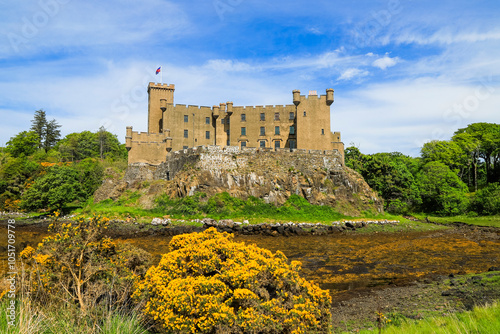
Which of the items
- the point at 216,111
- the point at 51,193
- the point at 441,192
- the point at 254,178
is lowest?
the point at 441,192

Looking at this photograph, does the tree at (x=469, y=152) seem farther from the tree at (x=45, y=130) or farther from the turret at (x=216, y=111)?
the tree at (x=45, y=130)

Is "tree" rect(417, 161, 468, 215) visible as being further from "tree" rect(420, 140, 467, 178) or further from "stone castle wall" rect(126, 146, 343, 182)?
"stone castle wall" rect(126, 146, 343, 182)

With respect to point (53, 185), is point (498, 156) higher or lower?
higher

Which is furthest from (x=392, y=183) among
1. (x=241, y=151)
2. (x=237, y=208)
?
(x=237, y=208)

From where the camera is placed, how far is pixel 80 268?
8.24 meters

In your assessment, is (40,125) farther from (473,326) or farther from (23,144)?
(473,326)

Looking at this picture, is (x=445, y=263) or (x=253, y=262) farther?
(x=445, y=263)

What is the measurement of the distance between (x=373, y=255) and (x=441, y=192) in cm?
3826

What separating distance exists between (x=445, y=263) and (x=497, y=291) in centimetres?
725

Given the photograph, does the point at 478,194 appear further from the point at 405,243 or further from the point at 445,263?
the point at 445,263

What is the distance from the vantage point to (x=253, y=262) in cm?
807

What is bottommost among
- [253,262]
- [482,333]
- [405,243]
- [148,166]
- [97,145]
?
[405,243]

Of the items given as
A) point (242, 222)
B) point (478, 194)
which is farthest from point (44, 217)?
point (478, 194)

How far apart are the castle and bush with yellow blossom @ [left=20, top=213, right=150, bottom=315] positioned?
39485mm
